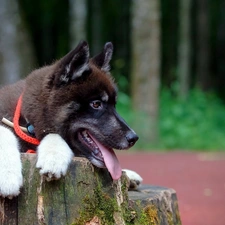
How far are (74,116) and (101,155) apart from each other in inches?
13.9

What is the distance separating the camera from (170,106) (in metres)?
17.2

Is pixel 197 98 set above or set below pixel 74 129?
above

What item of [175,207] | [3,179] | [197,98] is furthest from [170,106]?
[3,179]

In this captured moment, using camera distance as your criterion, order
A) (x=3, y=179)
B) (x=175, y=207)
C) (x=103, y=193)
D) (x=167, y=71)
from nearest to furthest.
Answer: (x=3, y=179) → (x=103, y=193) → (x=175, y=207) → (x=167, y=71)

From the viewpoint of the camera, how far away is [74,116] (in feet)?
13.8

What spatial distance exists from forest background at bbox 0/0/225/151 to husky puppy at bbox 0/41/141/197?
4.74 feet

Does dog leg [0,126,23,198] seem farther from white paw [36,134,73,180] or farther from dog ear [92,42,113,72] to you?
dog ear [92,42,113,72]

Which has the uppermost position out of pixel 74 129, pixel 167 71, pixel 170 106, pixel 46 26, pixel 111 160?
pixel 46 26

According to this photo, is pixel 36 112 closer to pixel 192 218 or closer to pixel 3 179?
pixel 3 179

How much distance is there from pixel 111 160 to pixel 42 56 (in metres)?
26.9

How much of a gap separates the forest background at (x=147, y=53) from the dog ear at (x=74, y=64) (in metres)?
1.54

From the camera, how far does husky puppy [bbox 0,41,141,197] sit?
4105mm

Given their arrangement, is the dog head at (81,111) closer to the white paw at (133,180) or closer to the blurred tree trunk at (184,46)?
the white paw at (133,180)

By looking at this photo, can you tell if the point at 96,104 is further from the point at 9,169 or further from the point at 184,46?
the point at 184,46
